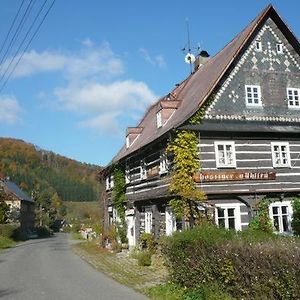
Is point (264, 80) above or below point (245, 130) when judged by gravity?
above

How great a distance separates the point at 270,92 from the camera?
81.0 feet

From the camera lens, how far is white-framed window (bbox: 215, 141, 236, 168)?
22.8 m

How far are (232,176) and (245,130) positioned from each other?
8.25 feet

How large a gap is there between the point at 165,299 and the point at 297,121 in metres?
15.9

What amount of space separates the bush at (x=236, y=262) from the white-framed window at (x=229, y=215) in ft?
28.1

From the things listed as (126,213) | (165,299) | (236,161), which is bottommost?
(165,299)

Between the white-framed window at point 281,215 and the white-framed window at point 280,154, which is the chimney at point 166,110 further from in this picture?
the white-framed window at point 281,215

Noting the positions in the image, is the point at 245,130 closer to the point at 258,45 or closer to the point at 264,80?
the point at 264,80

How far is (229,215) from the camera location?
22.5 meters

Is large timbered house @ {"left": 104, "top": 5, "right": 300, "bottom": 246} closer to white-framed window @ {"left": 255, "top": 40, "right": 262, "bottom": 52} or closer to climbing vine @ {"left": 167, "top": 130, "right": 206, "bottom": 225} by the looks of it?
white-framed window @ {"left": 255, "top": 40, "right": 262, "bottom": 52}

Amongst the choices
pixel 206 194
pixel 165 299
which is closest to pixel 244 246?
pixel 165 299

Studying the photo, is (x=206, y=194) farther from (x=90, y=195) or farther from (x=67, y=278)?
(x=90, y=195)

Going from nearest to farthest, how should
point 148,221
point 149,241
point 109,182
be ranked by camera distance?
point 149,241 < point 148,221 < point 109,182

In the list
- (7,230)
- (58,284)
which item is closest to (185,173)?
(58,284)
